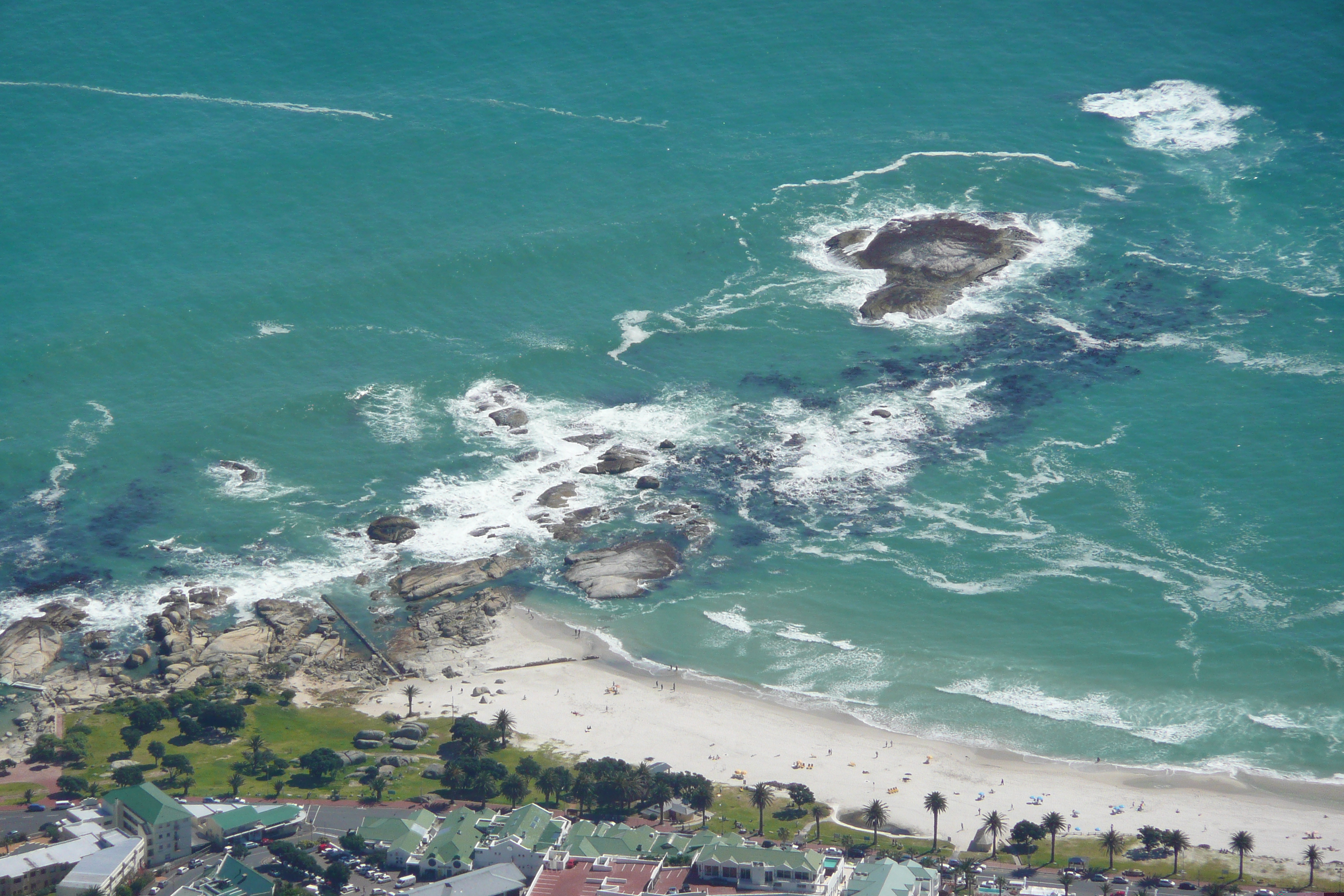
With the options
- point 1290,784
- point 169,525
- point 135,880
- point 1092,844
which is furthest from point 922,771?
point 169,525

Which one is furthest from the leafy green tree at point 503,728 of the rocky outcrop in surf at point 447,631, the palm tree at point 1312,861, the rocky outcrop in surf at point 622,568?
the palm tree at point 1312,861

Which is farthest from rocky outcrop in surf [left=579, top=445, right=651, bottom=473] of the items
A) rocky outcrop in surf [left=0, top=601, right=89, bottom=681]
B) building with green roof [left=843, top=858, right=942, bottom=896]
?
building with green roof [left=843, top=858, right=942, bottom=896]

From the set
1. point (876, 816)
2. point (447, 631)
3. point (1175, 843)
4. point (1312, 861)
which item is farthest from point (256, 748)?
point (1312, 861)

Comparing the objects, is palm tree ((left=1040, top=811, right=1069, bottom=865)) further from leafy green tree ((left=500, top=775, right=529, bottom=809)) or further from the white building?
the white building

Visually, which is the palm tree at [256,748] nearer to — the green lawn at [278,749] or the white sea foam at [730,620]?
the green lawn at [278,749]

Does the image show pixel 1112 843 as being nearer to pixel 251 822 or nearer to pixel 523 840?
pixel 523 840

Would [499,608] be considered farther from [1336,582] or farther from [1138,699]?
[1336,582]
